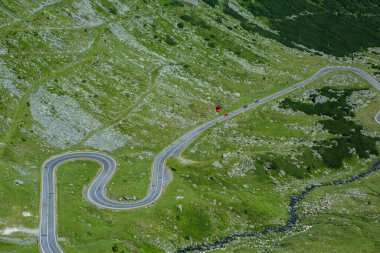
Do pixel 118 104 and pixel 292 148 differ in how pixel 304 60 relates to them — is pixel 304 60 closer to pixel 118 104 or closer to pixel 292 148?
pixel 292 148

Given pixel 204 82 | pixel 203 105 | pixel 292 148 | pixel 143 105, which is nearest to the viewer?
pixel 292 148

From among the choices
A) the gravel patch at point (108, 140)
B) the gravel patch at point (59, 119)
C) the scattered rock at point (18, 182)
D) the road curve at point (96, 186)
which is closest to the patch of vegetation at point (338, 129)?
the road curve at point (96, 186)

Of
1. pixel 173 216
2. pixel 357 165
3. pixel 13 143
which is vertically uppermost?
pixel 357 165

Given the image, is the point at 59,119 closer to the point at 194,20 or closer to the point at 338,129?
the point at 338,129

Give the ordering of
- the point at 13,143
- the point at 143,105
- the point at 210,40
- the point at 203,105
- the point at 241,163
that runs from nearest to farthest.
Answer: the point at 13,143
the point at 241,163
the point at 143,105
the point at 203,105
the point at 210,40

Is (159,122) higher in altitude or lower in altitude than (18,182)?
higher

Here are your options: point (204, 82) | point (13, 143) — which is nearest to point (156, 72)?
point (204, 82)

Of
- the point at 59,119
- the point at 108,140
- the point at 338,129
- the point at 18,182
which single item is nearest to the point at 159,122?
the point at 108,140

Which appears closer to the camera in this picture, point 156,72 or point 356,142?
point 356,142
